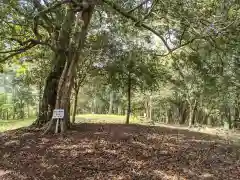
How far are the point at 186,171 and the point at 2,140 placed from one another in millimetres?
4979

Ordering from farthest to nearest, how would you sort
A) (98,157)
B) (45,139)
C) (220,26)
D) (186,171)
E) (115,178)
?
(45,139)
(220,26)
(98,157)
(186,171)
(115,178)

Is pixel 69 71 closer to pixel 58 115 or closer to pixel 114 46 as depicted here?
pixel 58 115

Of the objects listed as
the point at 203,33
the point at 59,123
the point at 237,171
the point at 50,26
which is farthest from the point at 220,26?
the point at 50,26

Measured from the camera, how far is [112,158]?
5.12 metres

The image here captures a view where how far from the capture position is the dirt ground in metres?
4.41

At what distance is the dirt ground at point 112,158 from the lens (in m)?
4.41

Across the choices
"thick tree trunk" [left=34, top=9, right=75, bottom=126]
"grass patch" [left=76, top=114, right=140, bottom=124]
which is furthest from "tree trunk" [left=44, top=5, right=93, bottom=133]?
"grass patch" [left=76, top=114, right=140, bottom=124]

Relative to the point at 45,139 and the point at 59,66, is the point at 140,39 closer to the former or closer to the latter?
the point at 59,66

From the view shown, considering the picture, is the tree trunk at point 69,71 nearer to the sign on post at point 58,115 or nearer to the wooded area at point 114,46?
the wooded area at point 114,46

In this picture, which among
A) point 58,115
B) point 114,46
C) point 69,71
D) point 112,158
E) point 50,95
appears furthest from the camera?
point 114,46

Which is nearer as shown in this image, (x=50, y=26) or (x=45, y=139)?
(x=45, y=139)

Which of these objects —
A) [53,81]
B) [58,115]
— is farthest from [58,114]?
[53,81]

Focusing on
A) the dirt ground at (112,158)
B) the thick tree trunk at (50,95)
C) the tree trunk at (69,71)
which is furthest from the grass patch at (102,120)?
the dirt ground at (112,158)

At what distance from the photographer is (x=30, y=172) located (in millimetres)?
4480
